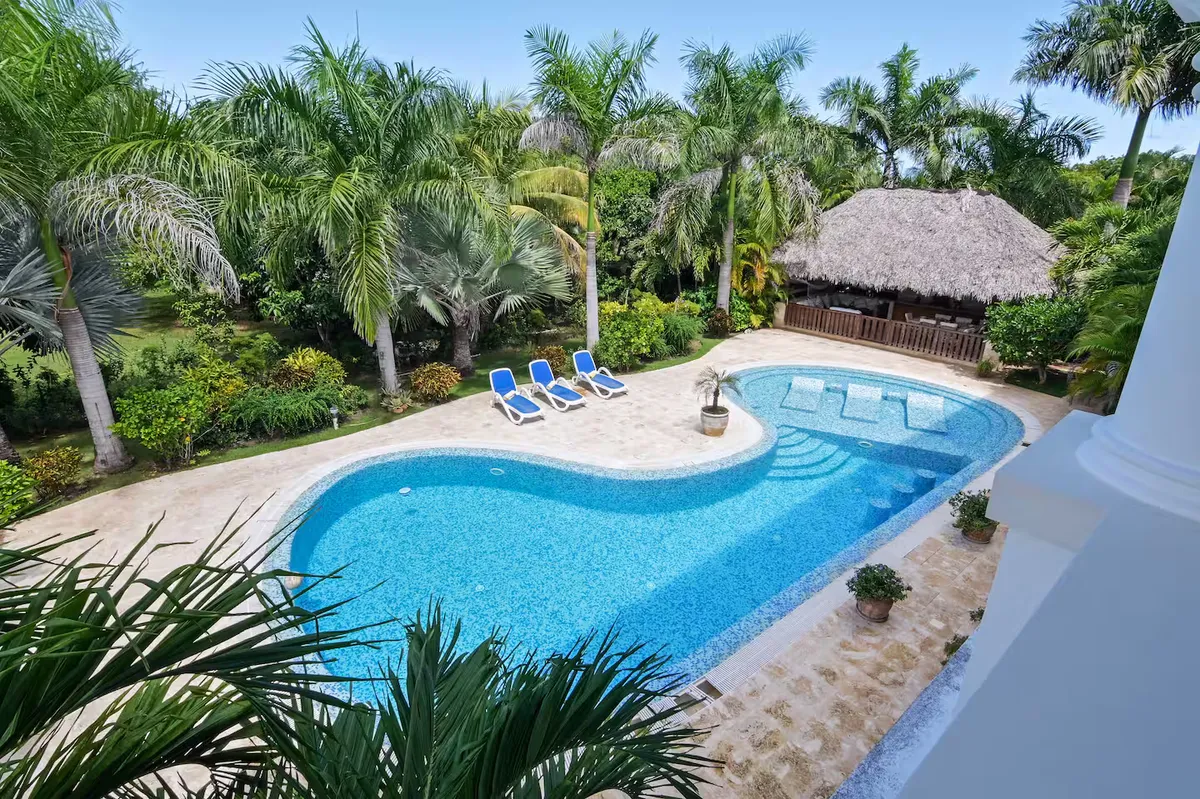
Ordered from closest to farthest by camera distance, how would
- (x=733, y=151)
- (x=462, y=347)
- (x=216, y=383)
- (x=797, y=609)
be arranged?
(x=797, y=609) → (x=216, y=383) → (x=462, y=347) → (x=733, y=151)

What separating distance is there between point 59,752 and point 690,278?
21.1 metres

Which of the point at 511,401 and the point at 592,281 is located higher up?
the point at 592,281

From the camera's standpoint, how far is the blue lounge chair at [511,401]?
39.1ft

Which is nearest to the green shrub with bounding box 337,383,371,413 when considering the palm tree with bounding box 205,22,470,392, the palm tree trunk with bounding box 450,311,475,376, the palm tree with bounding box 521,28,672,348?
the palm tree with bounding box 205,22,470,392

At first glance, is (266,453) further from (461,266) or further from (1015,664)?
(1015,664)

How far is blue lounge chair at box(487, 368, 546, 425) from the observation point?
11.9 meters

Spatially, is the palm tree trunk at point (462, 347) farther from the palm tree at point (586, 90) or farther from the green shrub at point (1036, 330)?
the green shrub at point (1036, 330)

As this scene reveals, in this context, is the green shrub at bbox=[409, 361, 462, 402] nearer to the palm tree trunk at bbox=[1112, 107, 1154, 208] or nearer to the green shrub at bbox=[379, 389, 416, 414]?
the green shrub at bbox=[379, 389, 416, 414]

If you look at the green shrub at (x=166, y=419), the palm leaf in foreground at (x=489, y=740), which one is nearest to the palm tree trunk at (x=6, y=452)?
the green shrub at (x=166, y=419)

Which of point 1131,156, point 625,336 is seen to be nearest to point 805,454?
point 625,336

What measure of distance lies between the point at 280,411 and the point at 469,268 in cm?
477

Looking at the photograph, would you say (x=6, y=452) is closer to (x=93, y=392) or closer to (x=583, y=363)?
(x=93, y=392)

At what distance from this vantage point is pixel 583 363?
1405 centimetres

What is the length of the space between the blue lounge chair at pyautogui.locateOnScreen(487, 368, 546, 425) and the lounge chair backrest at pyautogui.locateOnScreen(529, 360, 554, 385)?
1.90 feet
